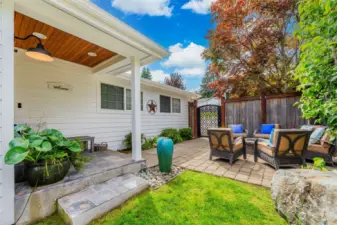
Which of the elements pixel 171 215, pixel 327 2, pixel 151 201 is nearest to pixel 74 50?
pixel 151 201

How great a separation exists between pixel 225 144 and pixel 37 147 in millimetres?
3763

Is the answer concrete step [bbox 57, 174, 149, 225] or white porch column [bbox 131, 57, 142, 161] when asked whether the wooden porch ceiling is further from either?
concrete step [bbox 57, 174, 149, 225]

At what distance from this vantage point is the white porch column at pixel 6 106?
5.40 feet

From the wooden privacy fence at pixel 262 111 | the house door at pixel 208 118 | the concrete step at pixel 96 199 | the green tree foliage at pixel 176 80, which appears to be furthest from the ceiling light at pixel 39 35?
the green tree foliage at pixel 176 80

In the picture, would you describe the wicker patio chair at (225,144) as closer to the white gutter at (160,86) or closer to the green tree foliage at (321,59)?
the green tree foliage at (321,59)

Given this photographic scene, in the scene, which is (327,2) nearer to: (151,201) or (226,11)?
(151,201)

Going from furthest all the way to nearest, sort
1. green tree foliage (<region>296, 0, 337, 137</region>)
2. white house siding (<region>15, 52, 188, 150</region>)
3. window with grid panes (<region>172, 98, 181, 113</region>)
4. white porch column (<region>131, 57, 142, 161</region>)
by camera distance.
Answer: window with grid panes (<region>172, 98, 181, 113</region>) → white house siding (<region>15, 52, 188, 150</region>) → white porch column (<region>131, 57, 142, 161</region>) → green tree foliage (<region>296, 0, 337, 137</region>)

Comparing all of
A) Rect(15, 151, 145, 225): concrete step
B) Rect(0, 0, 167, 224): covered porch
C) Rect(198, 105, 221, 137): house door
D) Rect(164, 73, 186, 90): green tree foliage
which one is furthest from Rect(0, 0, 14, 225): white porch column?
Rect(164, 73, 186, 90): green tree foliage

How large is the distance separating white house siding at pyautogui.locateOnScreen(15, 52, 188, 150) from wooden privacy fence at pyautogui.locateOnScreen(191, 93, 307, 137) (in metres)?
4.89

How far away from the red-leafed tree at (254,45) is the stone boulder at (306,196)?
17.1ft

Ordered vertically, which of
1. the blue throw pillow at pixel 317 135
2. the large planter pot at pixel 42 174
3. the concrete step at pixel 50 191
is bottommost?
the concrete step at pixel 50 191

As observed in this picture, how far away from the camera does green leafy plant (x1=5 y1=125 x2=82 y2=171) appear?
164 cm

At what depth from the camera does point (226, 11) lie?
6.02m

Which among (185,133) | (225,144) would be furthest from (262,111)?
(185,133)
